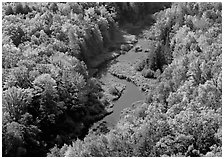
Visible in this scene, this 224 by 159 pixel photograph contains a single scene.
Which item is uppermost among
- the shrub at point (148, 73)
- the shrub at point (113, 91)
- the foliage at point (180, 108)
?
the foliage at point (180, 108)

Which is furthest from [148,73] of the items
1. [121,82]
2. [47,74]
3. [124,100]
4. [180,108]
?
[180,108]

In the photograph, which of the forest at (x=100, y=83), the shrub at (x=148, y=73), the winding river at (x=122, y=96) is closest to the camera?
the forest at (x=100, y=83)

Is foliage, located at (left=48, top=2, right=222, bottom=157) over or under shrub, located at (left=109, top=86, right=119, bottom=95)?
over

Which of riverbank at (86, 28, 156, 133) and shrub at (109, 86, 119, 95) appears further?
shrub at (109, 86, 119, 95)

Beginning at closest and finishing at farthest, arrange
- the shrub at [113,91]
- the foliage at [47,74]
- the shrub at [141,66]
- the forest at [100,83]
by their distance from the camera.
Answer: the forest at [100,83] → the foliage at [47,74] → the shrub at [113,91] → the shrub at [141,66]

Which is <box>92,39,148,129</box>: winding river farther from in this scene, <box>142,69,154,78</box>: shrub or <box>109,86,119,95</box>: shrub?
<box>142,69,154,78</box>: shrub

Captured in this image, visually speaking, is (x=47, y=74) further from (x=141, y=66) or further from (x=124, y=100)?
(x=141, y=66)

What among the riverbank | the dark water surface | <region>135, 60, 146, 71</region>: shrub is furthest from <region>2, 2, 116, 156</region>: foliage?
<region>135, 60, 146, 71</region>: shrub

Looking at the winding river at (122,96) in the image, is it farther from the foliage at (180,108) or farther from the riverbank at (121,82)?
the foliage at (180,108)

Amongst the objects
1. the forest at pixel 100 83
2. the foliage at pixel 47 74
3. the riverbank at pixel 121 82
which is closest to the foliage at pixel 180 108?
the forest at pixel 100 83
